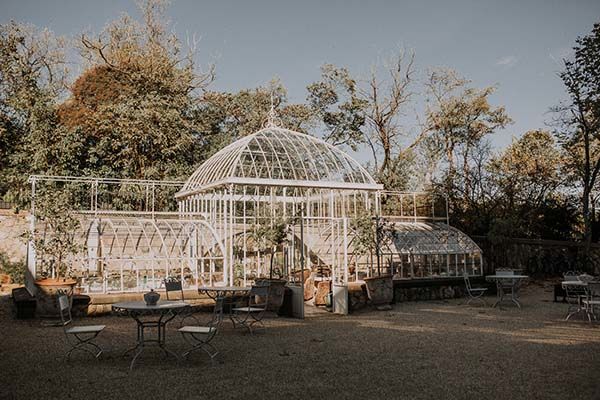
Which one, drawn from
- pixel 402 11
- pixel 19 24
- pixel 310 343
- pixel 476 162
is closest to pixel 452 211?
pixel 476 162

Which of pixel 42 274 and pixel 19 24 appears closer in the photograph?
pixel 42 274

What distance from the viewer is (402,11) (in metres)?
18.9

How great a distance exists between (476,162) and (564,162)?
13.4 feet

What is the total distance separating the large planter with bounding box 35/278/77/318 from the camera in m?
11.5

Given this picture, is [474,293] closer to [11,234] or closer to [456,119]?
[456,119]

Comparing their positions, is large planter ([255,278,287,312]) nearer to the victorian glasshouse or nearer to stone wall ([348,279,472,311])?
the victorian glasshouse

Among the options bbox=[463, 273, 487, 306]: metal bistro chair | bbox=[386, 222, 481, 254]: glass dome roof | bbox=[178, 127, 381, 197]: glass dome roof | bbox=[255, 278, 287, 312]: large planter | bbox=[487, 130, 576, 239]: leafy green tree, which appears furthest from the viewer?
bbox=[487, 130, 576, 239]: leafy green tree

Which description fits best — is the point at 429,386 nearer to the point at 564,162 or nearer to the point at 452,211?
the point at 452,211

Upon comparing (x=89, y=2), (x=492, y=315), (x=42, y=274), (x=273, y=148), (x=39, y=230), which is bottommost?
(x=492, y=315)

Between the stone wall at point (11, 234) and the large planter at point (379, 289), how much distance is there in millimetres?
13940

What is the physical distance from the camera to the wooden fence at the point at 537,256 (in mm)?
19500

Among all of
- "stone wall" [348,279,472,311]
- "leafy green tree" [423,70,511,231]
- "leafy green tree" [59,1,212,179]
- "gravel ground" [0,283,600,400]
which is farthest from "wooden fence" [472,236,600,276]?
"leafy green tree" [59,1,212,179]

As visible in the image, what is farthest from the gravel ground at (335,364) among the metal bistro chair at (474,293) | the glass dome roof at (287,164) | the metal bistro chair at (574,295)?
the glass dome roof at (287,164)

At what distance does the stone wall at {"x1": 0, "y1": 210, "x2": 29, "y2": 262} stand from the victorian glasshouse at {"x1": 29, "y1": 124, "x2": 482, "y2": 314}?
3.80 meters
